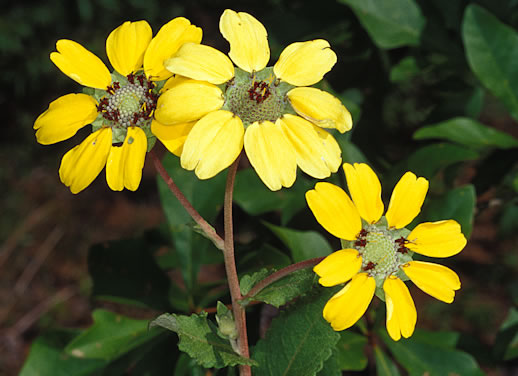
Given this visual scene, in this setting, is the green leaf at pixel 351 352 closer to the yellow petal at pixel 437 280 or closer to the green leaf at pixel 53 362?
the yellow petal at pixel 437 280

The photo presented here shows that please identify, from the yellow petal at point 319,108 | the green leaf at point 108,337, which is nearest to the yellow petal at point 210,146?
the yellow petal at point 319,108

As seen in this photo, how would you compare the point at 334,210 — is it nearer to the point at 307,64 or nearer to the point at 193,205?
the point at 307,64

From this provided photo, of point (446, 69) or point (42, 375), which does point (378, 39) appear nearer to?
point (446, 69)

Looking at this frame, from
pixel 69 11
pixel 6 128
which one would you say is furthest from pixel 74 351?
pixel 6 128

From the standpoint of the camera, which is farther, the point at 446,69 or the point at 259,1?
the point at 259,1

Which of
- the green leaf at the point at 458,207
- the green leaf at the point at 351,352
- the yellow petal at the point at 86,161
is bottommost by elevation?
the green leaf at the point at 351,352

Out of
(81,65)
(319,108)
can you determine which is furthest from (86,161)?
(319,108)
